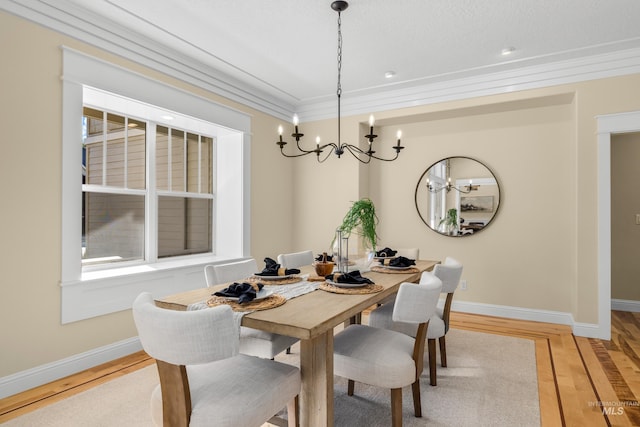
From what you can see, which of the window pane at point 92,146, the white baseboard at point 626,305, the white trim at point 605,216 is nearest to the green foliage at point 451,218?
the white trim at point 605,216

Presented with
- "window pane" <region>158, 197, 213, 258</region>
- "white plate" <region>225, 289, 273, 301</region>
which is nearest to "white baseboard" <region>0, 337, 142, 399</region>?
"window pane" <region>158, 197, 213, 258</region>

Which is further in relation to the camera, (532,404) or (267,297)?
(532,404)

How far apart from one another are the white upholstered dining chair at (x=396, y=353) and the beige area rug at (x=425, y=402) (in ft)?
1.38

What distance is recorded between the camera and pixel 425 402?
7.44 ft

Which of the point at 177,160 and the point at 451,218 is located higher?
the point at 177,160

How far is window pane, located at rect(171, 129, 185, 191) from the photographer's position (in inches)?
151

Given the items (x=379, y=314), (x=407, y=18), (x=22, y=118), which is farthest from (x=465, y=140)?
(x=22, y=118)

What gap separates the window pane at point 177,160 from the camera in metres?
3.84

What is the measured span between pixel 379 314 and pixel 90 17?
3.03m

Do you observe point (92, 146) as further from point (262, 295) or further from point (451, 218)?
point (451, 218)

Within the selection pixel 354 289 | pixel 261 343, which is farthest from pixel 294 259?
pixel 354 289

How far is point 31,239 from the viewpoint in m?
2.44

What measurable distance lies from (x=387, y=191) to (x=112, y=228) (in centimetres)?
317

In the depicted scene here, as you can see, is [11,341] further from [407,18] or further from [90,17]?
[407,18]
